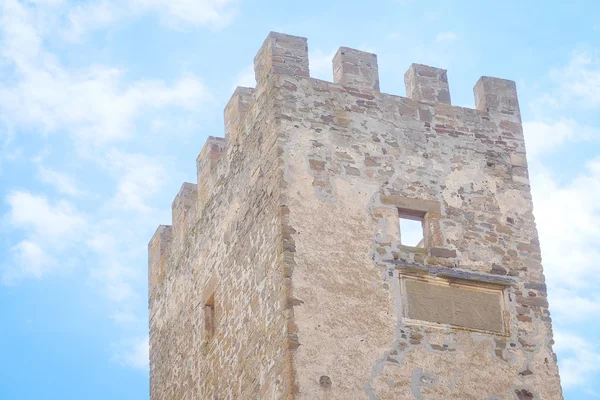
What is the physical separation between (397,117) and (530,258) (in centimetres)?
220

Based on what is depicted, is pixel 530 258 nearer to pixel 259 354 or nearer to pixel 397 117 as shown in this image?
pixel 397 117

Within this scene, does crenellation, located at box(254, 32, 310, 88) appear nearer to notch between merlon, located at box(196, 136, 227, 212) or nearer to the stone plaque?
notch between merlon, located at box(196, 136, 227, 212)

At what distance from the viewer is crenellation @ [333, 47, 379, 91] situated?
50.6ft

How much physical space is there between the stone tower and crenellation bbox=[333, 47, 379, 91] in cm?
2

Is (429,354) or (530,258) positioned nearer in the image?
(429,354)

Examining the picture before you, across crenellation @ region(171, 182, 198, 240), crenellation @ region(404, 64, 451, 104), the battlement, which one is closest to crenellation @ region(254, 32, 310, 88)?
the battlement

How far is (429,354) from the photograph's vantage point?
45.5 feet

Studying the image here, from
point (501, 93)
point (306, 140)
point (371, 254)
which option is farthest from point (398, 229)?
point (501, 93)

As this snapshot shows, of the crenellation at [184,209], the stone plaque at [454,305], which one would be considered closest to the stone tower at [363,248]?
the stone plaque at [454,305]

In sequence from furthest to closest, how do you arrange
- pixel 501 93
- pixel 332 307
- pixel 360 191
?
pixel 501 93 < pixel 360 191 < pixel 332 307

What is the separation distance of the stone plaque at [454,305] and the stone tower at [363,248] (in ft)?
0.05

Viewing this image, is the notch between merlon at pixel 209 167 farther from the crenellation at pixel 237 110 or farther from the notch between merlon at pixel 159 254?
the notch between merlon at pixel 159 254

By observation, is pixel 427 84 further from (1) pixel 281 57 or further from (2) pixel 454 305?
(2) pixel 454 305

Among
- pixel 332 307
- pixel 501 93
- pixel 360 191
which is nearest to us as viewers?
pixel 332 307
